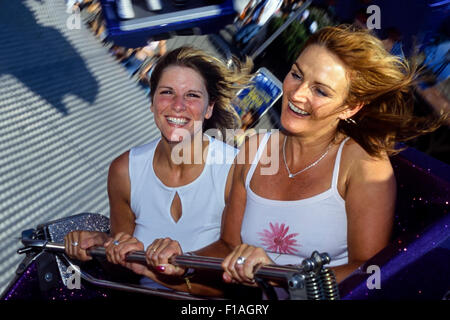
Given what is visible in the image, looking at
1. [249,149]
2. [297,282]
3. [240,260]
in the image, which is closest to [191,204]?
[249,149]

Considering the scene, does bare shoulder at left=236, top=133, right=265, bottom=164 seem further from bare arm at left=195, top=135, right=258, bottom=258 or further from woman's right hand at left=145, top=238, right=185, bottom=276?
woman's right hand at left=145, top=238, right=185, bottom=276

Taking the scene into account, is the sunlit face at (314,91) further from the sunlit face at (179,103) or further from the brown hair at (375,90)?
the sunlit face at (179,103)

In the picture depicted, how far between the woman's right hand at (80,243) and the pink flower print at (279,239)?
0.28 metres

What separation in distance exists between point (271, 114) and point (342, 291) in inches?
27.6

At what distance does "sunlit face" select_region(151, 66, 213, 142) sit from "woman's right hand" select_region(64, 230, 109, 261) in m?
0.23

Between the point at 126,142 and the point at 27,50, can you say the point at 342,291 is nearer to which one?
the point at 126,142

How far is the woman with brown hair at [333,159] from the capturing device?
744mm

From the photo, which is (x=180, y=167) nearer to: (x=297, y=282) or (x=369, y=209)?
(x=369, y=209)

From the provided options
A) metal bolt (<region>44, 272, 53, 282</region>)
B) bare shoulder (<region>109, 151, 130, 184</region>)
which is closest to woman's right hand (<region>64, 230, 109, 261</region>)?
metal bolt (<region>44, 272, 53, 282</region>)

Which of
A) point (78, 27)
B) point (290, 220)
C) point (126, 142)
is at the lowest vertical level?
point (126, 142)

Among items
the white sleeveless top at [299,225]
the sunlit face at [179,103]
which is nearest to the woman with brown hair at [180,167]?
the sunlit face at [179,103]

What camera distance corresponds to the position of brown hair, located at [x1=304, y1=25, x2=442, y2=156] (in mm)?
737
